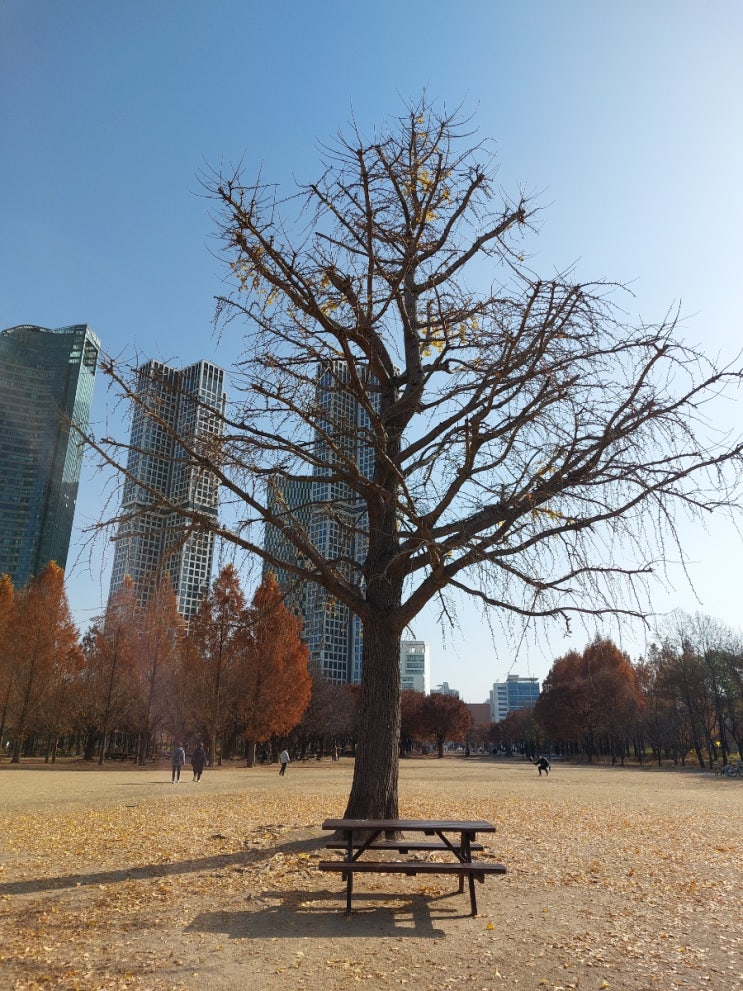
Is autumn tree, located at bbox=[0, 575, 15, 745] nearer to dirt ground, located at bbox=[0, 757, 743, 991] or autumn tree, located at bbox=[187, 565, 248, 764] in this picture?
autumn tree, located at bbox=[187, 565, 248, 764]

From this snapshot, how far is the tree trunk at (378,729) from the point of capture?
746 cm

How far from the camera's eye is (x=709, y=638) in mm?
49312

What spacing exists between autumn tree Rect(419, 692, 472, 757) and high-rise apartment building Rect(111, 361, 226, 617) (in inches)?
2520

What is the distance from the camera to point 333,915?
5.29 metres

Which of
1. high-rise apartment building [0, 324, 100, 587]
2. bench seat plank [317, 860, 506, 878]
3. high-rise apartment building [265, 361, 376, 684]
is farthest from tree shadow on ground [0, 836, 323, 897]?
high-rise apartment building [0, 324, 100, 587]

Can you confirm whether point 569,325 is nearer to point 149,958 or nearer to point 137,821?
point 149,958

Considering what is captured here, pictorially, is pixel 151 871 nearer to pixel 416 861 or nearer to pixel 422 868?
pixel 416 861

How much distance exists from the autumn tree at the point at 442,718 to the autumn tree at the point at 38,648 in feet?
143

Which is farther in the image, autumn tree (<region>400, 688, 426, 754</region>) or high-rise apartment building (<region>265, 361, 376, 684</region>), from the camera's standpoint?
autumn tree (<region>400, 688, 426, 754</region>)

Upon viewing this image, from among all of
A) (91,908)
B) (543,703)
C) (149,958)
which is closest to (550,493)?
(149,958)

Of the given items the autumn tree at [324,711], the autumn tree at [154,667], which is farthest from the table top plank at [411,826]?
the autumn tree at [324,711]

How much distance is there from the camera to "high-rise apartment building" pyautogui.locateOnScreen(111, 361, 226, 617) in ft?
23.7

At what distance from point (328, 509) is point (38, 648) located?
94.8ft

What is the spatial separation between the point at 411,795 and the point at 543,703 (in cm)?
5599
